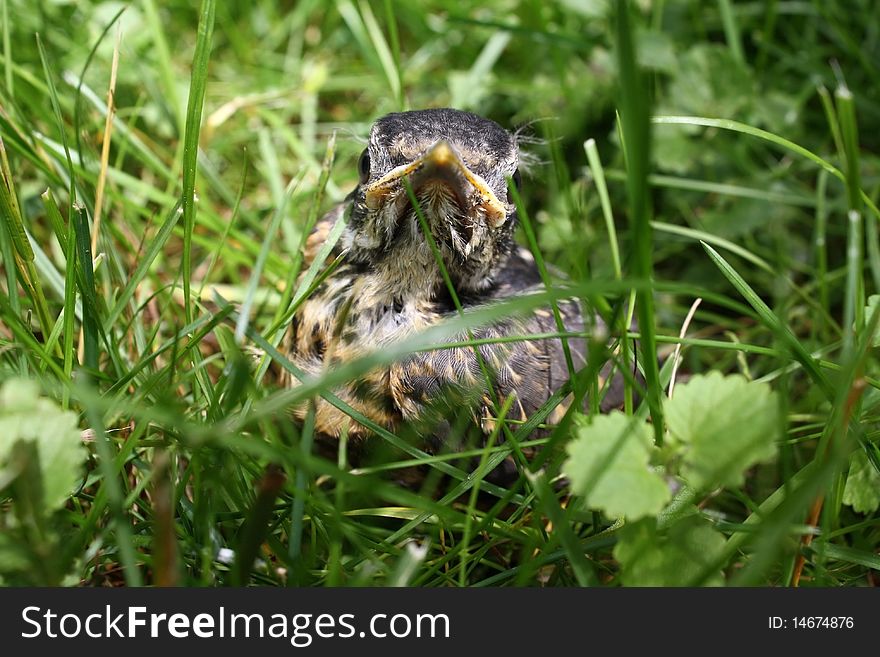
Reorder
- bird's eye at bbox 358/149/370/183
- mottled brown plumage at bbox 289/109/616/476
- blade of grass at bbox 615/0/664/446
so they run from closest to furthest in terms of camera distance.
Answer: blade of grass at bbox 615/0/664/446
mottled brown plumage at bbox 289/109/616/476
bird's eye at bbox 358/149/370/183

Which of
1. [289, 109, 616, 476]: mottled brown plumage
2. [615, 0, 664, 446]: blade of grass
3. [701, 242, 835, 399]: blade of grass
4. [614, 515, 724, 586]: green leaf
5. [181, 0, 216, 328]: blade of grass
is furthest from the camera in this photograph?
[289, 109, 616, 476]: mottled brown plumage

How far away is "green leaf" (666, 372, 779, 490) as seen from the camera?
119 centimetres

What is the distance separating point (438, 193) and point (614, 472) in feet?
2.74

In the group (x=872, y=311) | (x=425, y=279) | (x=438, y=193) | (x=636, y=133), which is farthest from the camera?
(x=425, y=279)

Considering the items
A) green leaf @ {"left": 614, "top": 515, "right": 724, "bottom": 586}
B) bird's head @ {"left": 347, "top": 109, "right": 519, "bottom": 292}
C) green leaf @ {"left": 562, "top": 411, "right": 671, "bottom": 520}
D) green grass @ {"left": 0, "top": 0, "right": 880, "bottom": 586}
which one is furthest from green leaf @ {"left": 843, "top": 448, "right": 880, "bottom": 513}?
bird's head @ {"left": 347, "top": 109, "right": 519, "bottom": 292}

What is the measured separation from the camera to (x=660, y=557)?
128 cm

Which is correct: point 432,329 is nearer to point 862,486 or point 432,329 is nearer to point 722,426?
point 722,426

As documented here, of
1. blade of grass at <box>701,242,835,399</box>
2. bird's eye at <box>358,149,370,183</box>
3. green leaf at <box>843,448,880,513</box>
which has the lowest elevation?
green leaf at <box>843,448,880,513</box>

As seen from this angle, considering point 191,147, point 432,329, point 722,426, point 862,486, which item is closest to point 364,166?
point 191,147

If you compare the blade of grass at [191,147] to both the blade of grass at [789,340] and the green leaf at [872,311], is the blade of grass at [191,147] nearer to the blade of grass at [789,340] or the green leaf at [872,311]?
the blade of grass at [789,340]

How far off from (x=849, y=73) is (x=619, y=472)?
2.71 m

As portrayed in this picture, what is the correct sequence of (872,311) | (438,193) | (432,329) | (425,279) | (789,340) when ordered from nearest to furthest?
(432,329) → (789,340) → (872,311) → (438,193) → (425,279)

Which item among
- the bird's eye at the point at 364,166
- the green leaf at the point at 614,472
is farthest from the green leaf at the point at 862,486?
the bird's eye at the point at 364,166

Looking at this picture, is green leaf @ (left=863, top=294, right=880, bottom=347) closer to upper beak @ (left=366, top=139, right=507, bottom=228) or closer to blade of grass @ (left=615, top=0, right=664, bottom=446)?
blade of grass @ (left=615, top=0, right=664, bottom=446)
